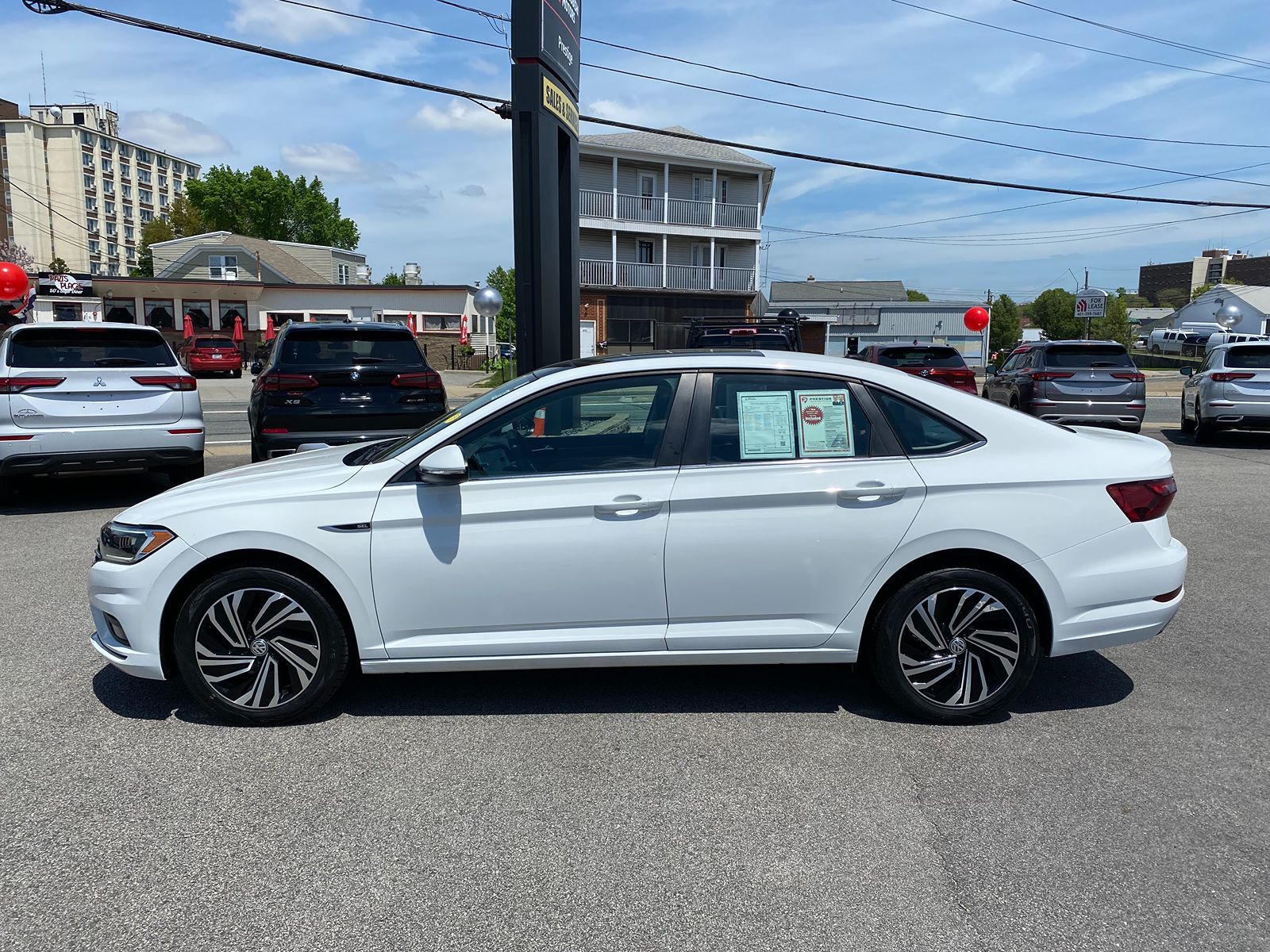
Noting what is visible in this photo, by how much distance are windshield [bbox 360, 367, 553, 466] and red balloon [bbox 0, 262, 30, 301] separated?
30783mm

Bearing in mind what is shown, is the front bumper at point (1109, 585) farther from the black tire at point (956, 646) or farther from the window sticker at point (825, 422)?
the window sticker at point (825, 422)

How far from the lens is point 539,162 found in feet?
34.1

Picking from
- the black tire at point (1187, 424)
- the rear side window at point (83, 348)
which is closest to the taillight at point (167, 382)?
the rear side window at point (83, 348)

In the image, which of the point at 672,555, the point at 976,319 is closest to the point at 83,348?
the point at 672,555

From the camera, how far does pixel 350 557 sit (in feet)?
13.2

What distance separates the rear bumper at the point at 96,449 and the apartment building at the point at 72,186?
4088 inches

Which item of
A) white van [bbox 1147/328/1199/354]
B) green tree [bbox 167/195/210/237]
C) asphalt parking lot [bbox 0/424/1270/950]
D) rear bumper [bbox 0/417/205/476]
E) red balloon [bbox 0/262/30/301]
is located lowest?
asphalt parking lot [bbox 0/424/1270/950]

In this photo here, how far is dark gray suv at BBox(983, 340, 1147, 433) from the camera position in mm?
14586

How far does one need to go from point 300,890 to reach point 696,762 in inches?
62.2

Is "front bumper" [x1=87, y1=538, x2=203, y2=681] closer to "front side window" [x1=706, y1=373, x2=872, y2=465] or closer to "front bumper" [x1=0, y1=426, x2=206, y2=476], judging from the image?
"front side window" [x1=706, y1=373, x2=872, y2=465]

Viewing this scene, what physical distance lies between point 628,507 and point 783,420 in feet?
2.70

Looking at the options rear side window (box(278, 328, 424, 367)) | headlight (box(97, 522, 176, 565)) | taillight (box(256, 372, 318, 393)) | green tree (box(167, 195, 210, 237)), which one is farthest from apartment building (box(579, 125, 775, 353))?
green tree (box(167, 195, 210, 237))

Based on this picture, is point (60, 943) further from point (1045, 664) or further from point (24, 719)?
point (1045, 664)

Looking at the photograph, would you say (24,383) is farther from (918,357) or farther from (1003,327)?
(1003,327)
